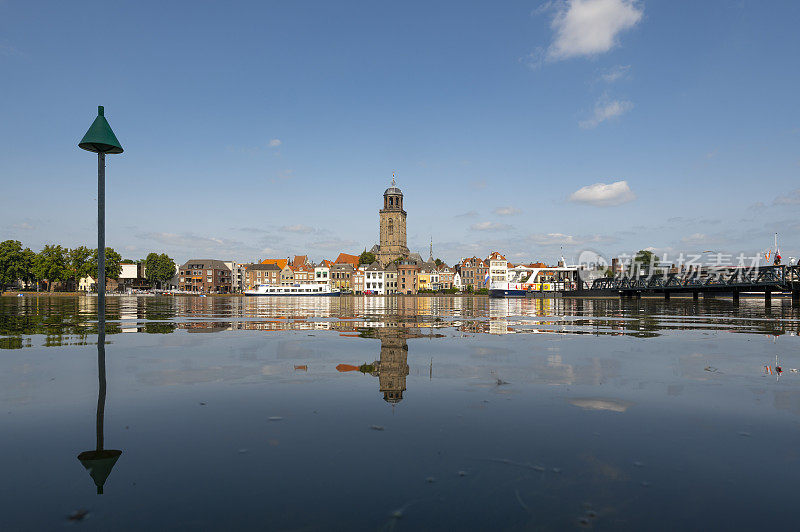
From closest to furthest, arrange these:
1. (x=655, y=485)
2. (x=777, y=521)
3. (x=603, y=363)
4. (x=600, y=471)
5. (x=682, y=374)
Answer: (x=777, y=521)
(x=655, y=485)
(x=600, y=471)
(x=682, y=374)
(x=603, y=363)

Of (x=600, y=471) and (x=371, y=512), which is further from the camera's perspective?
(x=600, y=471)

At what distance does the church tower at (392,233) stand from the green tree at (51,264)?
98962 millimetres

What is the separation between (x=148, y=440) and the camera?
4.74m

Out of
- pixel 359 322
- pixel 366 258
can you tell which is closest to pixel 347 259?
pixel 366 258

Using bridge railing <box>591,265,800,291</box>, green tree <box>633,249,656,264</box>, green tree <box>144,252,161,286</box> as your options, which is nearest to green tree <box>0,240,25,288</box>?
green tree <box>144,252,161,286</box>

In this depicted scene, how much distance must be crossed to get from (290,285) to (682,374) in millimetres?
152850

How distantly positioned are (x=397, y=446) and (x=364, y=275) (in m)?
154

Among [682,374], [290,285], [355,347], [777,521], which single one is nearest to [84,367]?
[355,347]

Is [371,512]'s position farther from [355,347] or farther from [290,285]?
[290,285]

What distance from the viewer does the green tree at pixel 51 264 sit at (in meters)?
119

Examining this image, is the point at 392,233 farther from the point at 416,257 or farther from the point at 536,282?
the point at 536,282

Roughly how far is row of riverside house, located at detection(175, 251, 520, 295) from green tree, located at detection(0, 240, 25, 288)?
155 feet

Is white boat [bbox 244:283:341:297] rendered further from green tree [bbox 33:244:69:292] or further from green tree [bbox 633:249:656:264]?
green tree [bbox 633:249:656:264]

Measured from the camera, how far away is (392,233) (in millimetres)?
171875
